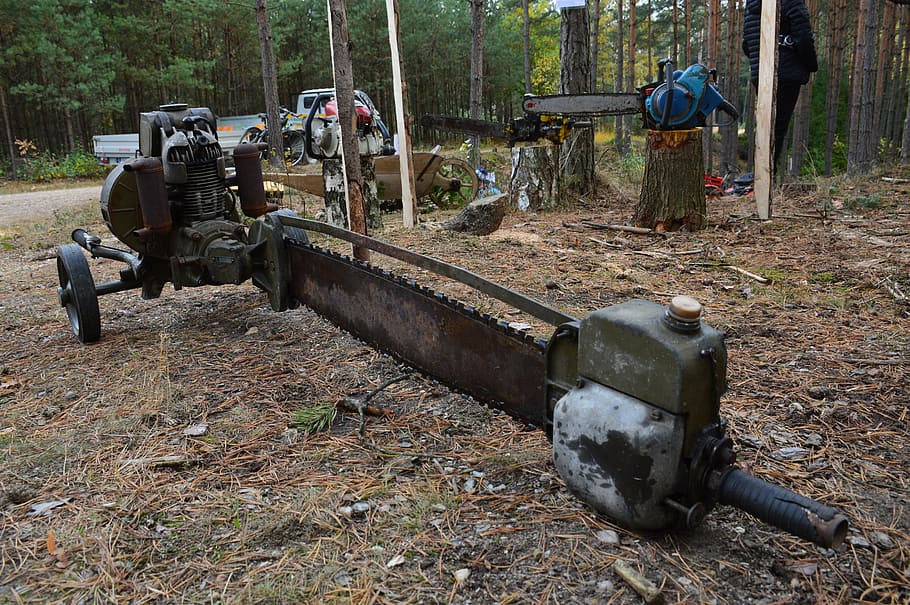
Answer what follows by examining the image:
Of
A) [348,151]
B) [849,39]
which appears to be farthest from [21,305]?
[849,39]

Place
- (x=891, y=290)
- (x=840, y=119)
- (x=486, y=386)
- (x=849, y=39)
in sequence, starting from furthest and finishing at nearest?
1. (x=840, y=119)
2. (x=849, y=39)
3. (x=891, y=290)
4. (x=486, y=386)

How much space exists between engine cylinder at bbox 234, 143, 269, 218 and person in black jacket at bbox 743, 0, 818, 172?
5.52 m

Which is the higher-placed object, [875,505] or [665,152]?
[665,152]

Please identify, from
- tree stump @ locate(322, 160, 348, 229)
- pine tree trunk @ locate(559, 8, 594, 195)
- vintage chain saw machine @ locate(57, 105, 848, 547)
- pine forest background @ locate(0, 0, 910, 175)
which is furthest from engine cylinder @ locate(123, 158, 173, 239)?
pine forest background @ locate(0, 0, 910, 175)

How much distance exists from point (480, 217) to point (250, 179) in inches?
125

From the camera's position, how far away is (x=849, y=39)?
29.6 metres

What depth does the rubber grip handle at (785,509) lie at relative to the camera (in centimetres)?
156

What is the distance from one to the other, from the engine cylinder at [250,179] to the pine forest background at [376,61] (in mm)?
13509

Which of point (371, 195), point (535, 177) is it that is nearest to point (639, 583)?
point (371, 195)

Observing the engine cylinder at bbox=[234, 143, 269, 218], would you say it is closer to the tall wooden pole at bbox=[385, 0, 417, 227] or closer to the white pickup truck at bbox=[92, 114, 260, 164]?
the tall wooden pole at bbox=[385, 0, 417, 227]

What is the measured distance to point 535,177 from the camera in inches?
336

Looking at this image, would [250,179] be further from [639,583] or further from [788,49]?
[788,49]

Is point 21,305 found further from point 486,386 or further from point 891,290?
point 891,290

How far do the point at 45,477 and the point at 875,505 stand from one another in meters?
2.92
